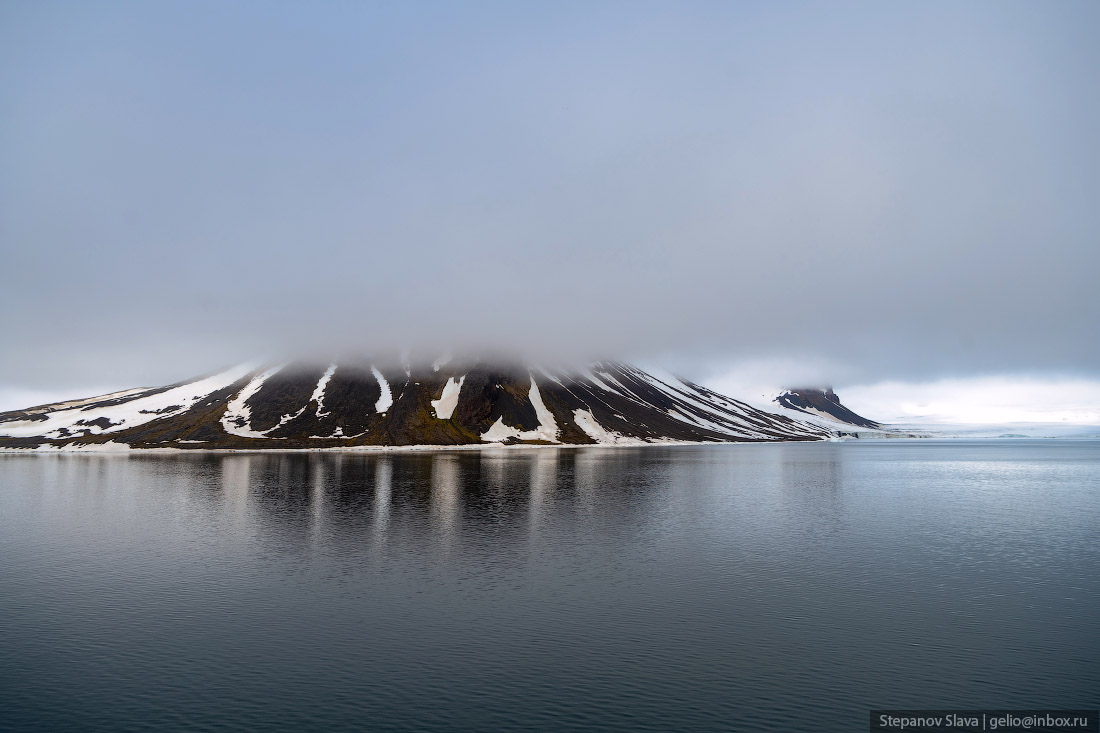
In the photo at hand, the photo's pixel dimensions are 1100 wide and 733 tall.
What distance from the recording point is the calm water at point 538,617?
2220 cm

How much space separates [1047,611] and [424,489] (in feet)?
233

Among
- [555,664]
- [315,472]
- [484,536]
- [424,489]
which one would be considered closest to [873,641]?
[555,664]

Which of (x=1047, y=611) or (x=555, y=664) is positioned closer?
(x=555, y=664)

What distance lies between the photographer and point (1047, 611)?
1245 inches

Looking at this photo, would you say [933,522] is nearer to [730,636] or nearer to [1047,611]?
[1047,611]

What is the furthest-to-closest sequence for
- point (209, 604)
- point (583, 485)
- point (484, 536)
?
point (583, 485)
point (484, 536)
point (209, 604)

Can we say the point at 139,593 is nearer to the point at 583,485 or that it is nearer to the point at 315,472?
the point at 583,485

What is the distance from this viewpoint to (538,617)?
31484 millimetres

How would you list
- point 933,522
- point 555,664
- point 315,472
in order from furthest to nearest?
point 315,472
point 933,522
point 555,664

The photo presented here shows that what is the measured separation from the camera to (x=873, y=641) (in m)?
27.9

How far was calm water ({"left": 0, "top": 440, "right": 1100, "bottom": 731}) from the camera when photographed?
2220 cm

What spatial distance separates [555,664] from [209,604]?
65.4 feet

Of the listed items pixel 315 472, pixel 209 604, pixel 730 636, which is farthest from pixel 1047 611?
pixel 315 472

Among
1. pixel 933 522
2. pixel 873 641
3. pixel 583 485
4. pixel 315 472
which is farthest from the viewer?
pixel 315 472
